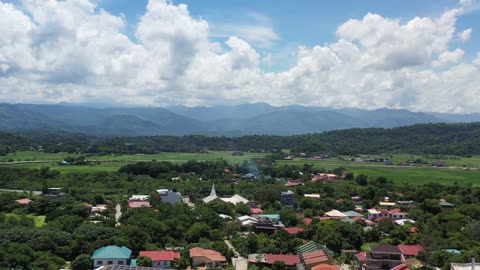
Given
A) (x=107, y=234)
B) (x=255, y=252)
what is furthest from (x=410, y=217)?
(x=107, y=234)

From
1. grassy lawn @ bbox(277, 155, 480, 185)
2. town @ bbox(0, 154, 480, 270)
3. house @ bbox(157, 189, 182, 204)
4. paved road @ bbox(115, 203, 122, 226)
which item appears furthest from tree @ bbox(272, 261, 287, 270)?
grassy lawn @ bbox(277, 155, 480, 185)

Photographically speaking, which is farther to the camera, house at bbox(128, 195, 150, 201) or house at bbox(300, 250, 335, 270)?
house at bbox(128, 195, 150, 201)

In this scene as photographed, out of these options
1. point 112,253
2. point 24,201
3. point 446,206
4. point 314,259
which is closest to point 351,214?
point 446,206

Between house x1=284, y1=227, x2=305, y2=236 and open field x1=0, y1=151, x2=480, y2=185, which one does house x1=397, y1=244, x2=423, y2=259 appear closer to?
house x1=284, y1=227, x2=305, y2=236

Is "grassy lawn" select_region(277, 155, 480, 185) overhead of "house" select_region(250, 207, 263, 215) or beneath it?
overhead

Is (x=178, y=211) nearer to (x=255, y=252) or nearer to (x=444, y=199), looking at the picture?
(x=255, y=252)
